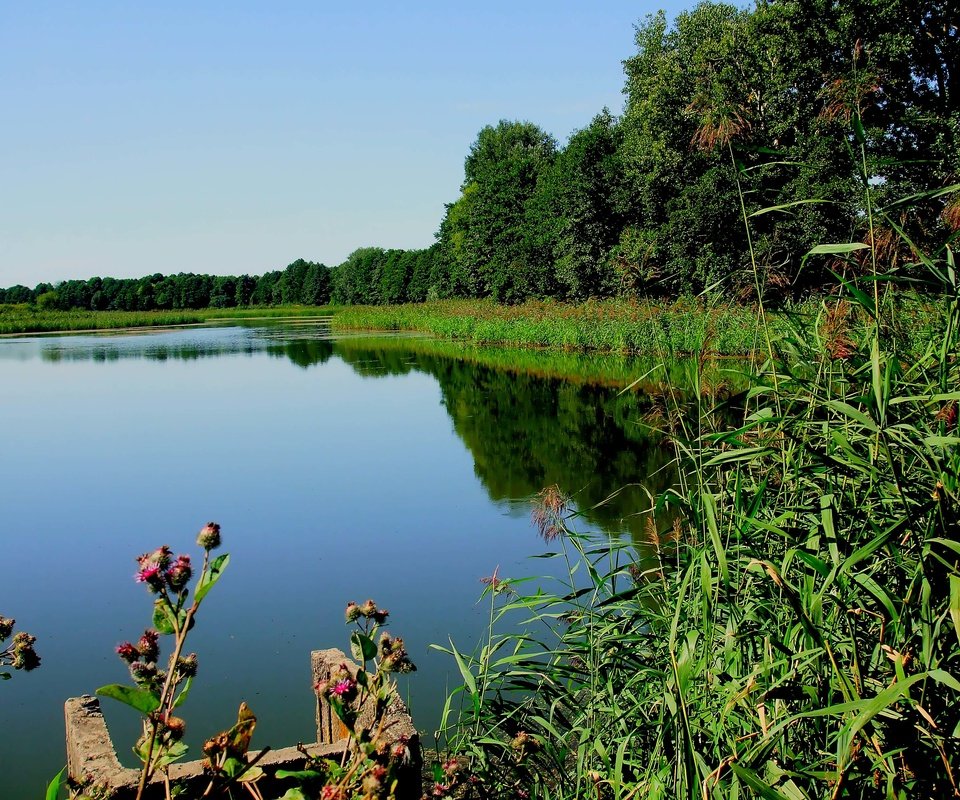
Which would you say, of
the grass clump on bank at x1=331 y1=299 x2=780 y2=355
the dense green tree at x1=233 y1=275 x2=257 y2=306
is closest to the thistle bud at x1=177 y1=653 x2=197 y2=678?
the grass clump on bank at x1=331 y1=299 x2=780 y2=355

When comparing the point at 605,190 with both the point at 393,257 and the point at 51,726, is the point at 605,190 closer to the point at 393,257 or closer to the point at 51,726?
the point at 51,726

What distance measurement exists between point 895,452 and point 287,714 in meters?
2.68

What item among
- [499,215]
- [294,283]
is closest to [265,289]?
[294,283]

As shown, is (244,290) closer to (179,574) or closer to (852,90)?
(852,90)

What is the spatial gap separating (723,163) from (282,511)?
15007 mm

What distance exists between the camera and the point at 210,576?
1.18 m

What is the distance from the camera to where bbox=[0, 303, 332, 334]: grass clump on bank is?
4989 cm

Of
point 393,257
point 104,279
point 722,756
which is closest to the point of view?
point 722,756

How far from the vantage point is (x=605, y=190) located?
2633 cm

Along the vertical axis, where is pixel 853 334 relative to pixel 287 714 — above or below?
above

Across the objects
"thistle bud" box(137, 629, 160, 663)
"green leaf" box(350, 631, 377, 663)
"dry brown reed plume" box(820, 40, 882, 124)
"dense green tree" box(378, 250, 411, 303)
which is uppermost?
"dense green tree" box(378, 250, 411, 303)

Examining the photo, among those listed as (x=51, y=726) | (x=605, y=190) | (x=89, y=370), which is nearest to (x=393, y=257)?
(x=605, y=190)

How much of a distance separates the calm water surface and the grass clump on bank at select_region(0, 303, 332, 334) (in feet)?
125

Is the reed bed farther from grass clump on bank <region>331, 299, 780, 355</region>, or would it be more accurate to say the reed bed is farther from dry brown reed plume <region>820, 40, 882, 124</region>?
dry brown reed plume <region>820, 40, 882, 124</region>
